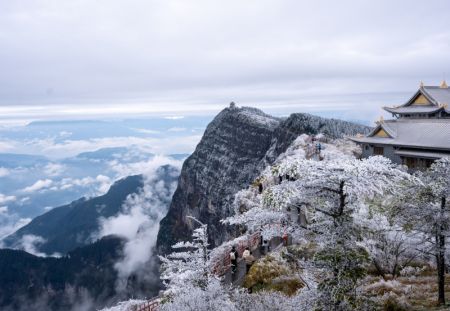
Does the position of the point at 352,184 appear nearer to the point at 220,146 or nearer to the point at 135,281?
the point at 220,146

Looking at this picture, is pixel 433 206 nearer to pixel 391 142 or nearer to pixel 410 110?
pixel 391 142

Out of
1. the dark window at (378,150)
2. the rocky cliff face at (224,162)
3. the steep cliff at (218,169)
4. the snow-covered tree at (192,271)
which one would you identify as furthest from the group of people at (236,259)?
the steep cliff at (218,169)

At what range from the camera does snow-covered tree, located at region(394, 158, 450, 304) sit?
1776 centimetres

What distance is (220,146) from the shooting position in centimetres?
16600

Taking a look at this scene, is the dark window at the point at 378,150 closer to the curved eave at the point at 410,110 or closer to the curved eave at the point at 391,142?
the curved eave at the point at 391,142

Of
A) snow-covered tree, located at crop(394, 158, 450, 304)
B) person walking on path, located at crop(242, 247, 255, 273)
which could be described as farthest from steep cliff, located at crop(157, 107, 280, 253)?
snow-covered tree, located at crop(394, 158, 450, 304)

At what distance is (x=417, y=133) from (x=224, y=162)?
372 feet

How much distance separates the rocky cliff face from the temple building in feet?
174

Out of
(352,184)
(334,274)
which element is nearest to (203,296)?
(334,274)

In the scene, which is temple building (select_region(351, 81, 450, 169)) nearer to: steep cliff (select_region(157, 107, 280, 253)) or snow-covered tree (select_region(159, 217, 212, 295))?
snow-covered tree (select_region(159, 217, 212, 295))

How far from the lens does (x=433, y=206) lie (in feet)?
59.3

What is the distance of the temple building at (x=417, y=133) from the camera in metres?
45.0

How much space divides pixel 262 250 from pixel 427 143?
2535 centimetres

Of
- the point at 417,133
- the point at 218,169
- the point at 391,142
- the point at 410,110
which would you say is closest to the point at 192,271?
the point at 391,142
